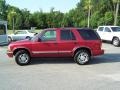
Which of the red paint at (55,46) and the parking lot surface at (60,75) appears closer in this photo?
the parking lot surface at (60,75)

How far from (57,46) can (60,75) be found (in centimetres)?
259

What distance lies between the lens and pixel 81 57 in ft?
41.9

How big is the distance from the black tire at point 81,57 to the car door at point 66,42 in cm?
36

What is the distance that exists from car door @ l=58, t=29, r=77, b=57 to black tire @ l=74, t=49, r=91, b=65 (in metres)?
0.36

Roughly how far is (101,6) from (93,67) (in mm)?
64072

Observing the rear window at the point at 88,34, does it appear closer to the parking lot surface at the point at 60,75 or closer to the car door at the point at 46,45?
the parking lot surface at the point at 60,75

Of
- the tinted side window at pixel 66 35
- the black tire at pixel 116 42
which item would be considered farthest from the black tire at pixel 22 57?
the black tire at pixel 116 42

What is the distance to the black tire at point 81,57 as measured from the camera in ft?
41.8

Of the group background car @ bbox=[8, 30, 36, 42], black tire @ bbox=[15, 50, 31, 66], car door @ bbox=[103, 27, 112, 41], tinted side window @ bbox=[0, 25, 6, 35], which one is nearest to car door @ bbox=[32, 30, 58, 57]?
black tire @ bbox=[15, 50, 31, 66]

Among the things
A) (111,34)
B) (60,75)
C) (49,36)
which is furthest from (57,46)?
(111,34)

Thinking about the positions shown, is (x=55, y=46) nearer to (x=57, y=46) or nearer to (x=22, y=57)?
(x=57, y=46)

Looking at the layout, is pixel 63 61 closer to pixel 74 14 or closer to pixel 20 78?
pixel 20 78

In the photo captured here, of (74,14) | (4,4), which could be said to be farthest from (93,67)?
(4,4)

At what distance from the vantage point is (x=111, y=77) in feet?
32.6
